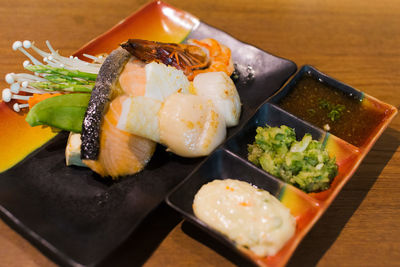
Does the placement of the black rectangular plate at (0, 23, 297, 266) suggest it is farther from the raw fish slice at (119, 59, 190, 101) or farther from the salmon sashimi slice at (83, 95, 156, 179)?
the raw fish slice at (119, 59, 190, 101)

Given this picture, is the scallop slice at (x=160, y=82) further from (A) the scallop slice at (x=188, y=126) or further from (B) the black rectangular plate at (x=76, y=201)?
(B) the black rectangular plate at (x=76, y=201)

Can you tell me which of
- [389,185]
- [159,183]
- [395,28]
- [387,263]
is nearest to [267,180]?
[159,183]

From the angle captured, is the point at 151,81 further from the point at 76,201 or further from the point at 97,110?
the point at 76,201

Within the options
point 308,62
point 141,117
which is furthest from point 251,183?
point 308,62

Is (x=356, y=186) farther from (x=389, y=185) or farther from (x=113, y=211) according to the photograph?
(x=113, y=211)

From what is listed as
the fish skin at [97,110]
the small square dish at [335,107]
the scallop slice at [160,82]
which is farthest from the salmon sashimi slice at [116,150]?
the small square dish at [335,107]
